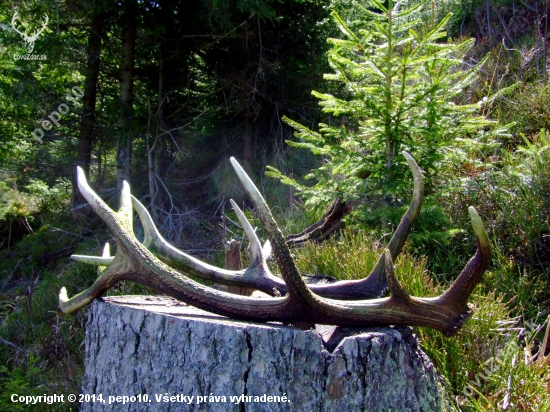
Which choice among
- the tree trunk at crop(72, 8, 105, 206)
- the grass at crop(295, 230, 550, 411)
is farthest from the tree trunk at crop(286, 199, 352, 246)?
the tree trunk at crop(72, 8, 105, 206)

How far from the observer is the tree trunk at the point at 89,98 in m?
7.52

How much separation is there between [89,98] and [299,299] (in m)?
7.27

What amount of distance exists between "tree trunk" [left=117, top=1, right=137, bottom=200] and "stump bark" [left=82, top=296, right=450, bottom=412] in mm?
5978

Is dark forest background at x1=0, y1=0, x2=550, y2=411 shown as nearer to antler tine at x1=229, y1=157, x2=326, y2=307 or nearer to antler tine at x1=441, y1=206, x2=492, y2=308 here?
antler tine at x1=441, y1=206, x2=492, y2=308

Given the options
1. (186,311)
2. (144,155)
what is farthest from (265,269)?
(144,155)

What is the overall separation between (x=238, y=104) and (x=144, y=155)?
189 cm

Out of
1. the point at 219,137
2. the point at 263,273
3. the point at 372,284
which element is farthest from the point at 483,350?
the point at 219,137

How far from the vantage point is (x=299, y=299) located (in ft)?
6.17

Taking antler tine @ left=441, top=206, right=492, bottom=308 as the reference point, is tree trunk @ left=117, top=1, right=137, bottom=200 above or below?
above

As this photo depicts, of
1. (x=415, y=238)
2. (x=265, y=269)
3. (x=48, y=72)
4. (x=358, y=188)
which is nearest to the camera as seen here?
(x=265, y=269)

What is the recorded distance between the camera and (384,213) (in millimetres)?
4027

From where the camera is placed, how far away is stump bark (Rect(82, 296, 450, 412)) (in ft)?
6.02

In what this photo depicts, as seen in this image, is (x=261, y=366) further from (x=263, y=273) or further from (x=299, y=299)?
(x=263, y=273)

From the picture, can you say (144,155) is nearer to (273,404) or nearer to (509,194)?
(509,194)
